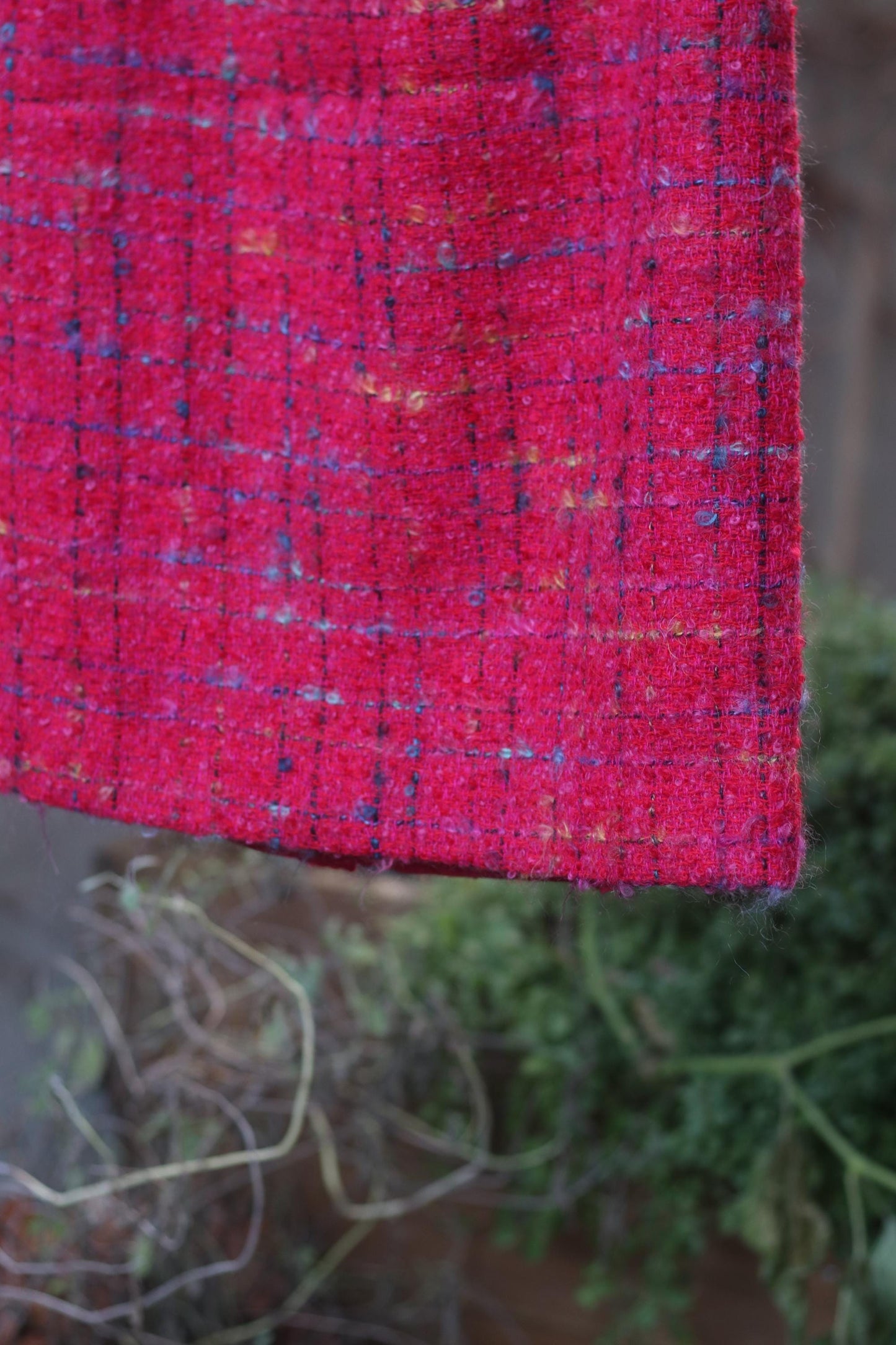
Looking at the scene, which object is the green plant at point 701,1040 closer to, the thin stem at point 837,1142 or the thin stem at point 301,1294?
the thin stem at point 837,1142

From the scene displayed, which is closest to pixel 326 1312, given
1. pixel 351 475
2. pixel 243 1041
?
pixel 243 1041

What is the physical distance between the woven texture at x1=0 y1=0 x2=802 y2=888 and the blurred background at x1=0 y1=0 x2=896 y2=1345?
17.4 inches

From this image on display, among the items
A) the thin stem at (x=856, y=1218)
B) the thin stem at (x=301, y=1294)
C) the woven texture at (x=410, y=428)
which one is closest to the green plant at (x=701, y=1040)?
the thin stem at (x=856, y=1218)

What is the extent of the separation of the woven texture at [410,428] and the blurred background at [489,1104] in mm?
442

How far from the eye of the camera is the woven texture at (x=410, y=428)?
38cm

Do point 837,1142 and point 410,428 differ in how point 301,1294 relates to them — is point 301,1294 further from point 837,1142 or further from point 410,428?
point 410,428

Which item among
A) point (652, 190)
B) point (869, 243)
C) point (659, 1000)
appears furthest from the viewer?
point (869, 243)

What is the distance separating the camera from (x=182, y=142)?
0.43 metres

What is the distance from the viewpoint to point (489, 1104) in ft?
3.67

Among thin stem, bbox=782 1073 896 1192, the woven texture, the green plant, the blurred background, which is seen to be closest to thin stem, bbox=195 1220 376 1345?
the blurred background

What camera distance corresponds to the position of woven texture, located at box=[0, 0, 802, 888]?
0.38m

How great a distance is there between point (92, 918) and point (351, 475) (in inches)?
30.8

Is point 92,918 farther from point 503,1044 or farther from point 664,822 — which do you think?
point 664,822

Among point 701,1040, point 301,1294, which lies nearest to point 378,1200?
point 301,1294
